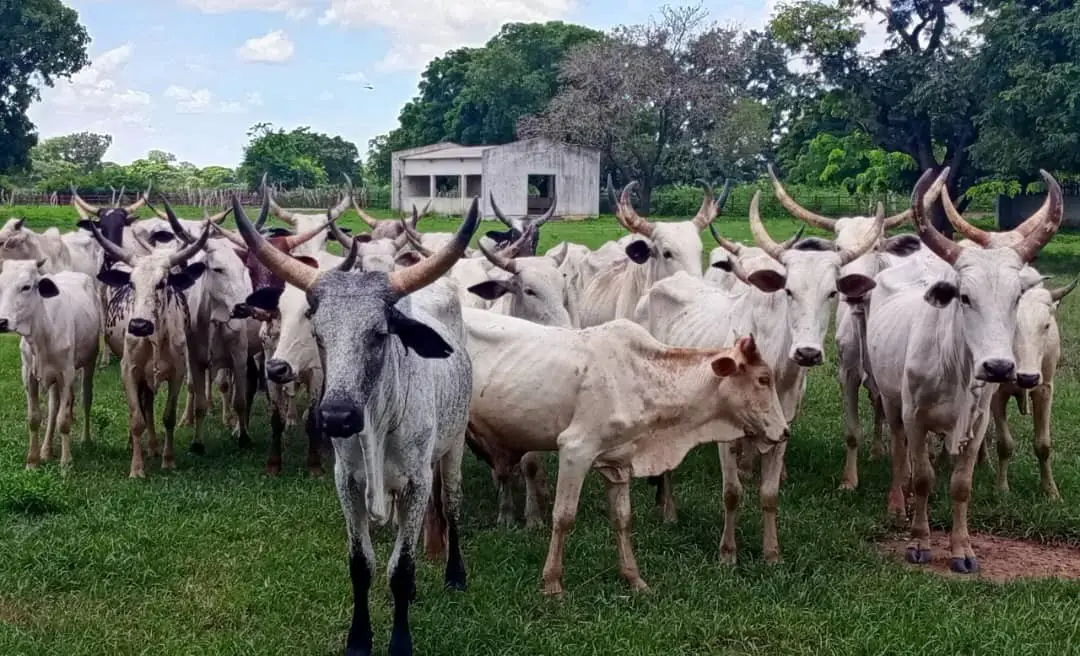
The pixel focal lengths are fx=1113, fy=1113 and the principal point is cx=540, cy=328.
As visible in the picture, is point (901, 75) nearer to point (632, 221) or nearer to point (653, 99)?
point (653, 99)

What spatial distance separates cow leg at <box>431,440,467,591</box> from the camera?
19.0ft

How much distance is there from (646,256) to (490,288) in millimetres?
1915

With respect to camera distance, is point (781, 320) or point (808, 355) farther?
point (781, 320)

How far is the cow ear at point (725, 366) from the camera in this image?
5691 mm

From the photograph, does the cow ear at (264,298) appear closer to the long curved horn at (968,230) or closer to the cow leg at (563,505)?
the cow leg at (563,505)

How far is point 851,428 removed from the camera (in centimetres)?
798

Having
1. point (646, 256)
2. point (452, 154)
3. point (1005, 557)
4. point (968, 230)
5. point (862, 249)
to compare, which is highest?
point (452, 154)

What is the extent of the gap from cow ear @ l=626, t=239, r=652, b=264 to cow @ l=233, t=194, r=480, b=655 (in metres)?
3.28

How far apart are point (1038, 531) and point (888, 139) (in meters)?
24.0

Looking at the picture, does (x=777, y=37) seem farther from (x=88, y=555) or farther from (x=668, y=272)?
(x=88, y=555)

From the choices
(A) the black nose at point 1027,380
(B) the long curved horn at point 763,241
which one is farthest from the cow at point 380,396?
(A) the black nose at point 1027,380

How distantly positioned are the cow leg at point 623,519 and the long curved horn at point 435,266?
1.83m

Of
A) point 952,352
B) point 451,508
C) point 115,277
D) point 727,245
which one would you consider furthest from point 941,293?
point 115,277

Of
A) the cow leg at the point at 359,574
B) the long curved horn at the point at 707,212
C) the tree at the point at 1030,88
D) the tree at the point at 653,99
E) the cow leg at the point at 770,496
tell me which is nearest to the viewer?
the cow leg at the point at 359,574
